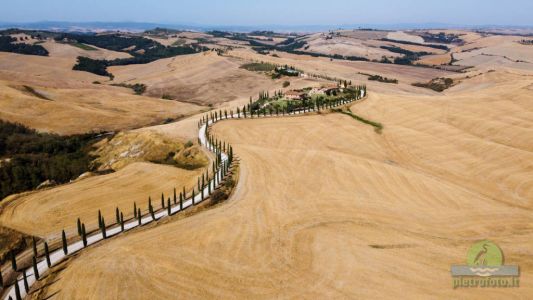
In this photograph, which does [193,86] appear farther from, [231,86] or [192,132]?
[192,132]

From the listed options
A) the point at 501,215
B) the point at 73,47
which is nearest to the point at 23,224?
the point at 501,215

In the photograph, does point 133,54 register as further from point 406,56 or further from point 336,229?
point 336,229

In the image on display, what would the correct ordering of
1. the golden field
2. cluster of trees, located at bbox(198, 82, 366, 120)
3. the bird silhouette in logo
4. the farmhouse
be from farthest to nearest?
the farmhouse < cluster of trees, located at bbox(198, 82, 366, 120) < the bird silhouette in logo < the golden field

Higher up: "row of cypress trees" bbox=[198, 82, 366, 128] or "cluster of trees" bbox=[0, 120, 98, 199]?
"row of cypress trees" bbox=[198, 82, 366, 128]

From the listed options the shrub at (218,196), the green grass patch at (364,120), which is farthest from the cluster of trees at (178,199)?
the green grass patch at (364,120)

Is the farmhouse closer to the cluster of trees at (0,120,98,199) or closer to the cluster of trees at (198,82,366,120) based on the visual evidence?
the cluster of trees at (198,82,366,120)

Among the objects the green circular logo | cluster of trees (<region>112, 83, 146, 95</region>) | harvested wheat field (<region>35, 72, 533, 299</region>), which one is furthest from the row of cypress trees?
cluster of trees (<region>112, 83, 146, 95</region>)
